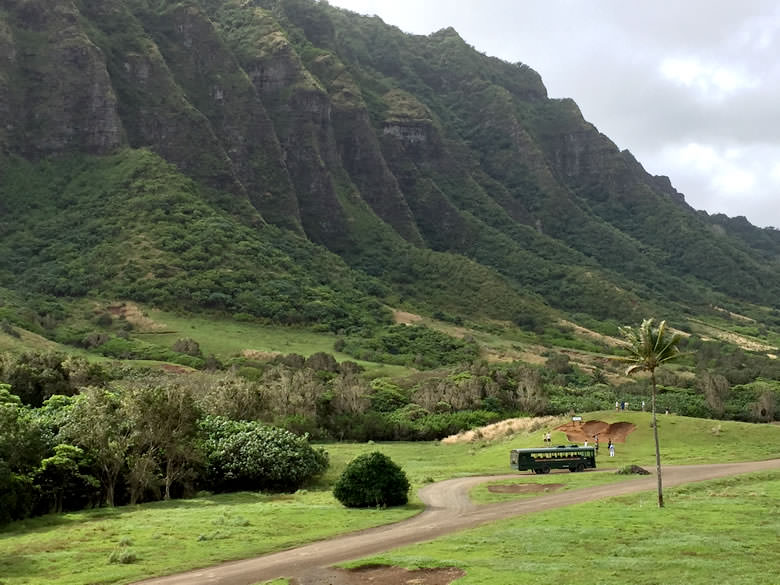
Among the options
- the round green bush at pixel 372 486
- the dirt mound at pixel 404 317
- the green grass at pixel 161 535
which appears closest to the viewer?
the green grass at pixel 161 535

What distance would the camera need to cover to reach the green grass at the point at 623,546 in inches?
1061

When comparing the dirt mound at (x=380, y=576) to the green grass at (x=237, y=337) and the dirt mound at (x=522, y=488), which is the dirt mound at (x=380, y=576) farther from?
the green grass at (x=237, y=337)

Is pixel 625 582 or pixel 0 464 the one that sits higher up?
pixel 0 464

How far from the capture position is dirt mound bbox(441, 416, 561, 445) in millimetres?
82625

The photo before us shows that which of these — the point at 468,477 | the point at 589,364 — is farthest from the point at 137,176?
the point at 468,477

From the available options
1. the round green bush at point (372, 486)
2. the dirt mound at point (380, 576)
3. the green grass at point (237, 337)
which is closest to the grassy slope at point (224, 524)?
the round green bush at point (372, 486)

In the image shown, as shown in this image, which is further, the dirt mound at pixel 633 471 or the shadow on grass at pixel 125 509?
the dirt mound at pixel 633 471

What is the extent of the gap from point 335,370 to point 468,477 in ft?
222

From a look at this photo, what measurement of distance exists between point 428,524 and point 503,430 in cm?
4774

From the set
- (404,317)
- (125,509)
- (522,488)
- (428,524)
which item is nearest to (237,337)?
(404,317)

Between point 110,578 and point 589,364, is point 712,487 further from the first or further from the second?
point 589,364

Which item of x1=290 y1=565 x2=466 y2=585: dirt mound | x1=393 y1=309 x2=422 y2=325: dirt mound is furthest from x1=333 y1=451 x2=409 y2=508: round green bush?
x1=393 y1=309 x2=422 y2=325: dirt mound

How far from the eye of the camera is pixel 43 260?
171 m

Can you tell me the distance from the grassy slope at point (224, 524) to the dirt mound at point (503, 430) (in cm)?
1162
